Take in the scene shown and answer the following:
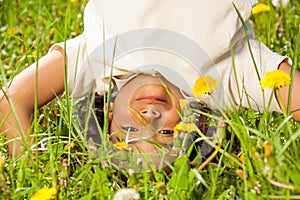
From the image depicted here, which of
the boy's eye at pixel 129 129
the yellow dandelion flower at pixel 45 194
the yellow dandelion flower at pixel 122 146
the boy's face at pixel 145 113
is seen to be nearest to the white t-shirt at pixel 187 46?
the boy's face at pixel 145 113

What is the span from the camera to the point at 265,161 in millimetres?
1248

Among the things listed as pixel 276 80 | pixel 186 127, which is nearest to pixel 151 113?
pixel 186 127

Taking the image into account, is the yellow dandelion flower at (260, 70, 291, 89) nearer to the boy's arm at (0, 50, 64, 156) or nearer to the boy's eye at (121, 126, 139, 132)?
the boy's eye at (121, 126, 139, 132)

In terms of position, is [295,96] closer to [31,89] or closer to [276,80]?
[276,80]

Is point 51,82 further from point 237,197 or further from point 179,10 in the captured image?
point 237,197

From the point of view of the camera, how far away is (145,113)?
1638 millimetres

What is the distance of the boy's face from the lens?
159 centimetres

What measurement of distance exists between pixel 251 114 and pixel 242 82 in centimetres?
10

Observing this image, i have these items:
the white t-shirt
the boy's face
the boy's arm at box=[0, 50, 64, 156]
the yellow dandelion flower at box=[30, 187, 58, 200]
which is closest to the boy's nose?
the boy's face

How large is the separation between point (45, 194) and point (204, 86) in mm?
430

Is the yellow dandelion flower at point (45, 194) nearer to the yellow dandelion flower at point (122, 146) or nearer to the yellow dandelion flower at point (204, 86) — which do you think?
the yellow dandelion flower at point (122, 146)

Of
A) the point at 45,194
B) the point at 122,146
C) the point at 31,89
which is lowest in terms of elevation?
the point at 45,194

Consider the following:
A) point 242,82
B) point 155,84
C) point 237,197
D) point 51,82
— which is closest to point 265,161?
point 237,197

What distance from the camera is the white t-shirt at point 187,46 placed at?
1688 mm
